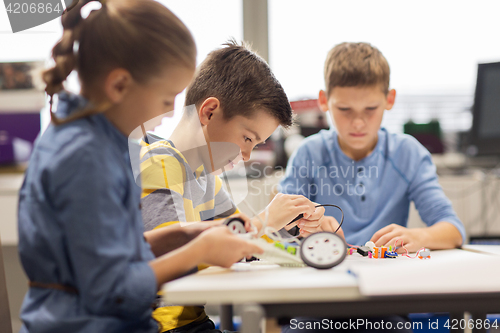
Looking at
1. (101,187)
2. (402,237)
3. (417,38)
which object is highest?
(417,38)

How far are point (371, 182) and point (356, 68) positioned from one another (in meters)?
0.37

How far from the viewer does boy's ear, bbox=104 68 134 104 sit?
571 mm

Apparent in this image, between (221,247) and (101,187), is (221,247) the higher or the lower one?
the lower one

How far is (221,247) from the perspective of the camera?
22.9 inches

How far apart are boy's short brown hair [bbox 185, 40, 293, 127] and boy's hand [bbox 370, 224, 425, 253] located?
37cm

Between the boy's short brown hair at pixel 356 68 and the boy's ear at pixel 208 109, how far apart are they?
496mm

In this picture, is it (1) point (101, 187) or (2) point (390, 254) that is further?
(2) point (390, 254)

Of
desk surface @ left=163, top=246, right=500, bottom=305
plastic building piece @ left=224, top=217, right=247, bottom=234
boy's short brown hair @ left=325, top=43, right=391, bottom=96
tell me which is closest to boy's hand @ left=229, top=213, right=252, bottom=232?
plastic building piece @ left=224, top=217, right=247, bottom=234

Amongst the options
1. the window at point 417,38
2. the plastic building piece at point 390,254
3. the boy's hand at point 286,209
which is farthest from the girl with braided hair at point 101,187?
the window at point 417,38

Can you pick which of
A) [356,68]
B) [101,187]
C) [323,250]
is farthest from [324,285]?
[356,68]

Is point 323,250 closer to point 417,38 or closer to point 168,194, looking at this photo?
point 168,194

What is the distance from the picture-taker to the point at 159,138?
914mm

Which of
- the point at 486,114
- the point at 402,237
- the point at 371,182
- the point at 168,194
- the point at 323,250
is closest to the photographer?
the point at 323,250

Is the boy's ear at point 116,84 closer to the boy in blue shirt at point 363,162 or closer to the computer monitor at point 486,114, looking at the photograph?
the boy in blue shirt at point 363,162
